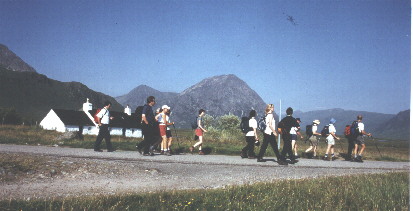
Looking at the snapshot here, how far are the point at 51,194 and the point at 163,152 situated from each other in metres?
7.50

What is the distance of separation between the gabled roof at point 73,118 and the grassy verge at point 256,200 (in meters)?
70.8

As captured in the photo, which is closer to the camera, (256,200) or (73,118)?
(256,200)

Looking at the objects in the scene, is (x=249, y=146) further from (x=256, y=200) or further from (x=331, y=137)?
(x=256, y=200)

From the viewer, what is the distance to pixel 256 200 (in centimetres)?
523

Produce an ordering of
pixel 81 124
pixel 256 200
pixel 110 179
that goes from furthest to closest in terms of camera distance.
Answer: pixel 81 124, pixel 110 179, pixel 256 200

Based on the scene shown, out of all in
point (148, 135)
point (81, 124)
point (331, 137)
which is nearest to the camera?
point (148, 135)

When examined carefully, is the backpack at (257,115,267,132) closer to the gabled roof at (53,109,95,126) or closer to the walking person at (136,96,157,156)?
the walking person at (136,96,157,156)

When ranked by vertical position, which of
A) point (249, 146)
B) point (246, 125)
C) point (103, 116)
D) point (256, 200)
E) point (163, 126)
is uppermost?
point (103, 116)

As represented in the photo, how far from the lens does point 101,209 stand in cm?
422

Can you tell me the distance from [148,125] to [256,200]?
7.60 meters

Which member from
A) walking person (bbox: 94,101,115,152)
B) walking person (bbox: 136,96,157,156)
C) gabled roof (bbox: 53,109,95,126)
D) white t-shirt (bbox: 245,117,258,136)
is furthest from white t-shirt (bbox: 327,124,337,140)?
gabled roof (bbox: 53,109,95,126)

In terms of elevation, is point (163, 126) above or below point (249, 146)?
above

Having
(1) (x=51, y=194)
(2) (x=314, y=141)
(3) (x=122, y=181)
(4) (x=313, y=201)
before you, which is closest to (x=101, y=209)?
(1) (x=51, y=194)

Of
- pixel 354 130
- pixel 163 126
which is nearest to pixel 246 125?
pixel 163 126
